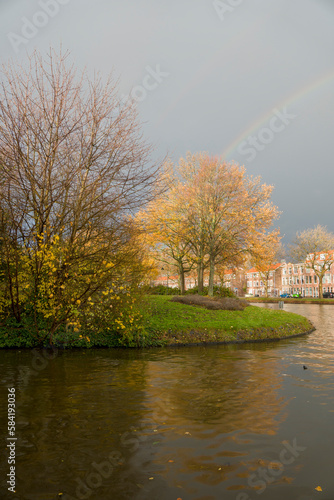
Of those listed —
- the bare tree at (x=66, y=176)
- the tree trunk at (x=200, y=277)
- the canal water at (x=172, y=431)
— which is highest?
the bare tree at (x=66, y=176)

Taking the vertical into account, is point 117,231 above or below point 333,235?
below

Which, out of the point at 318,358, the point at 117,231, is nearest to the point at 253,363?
the point at 318,358

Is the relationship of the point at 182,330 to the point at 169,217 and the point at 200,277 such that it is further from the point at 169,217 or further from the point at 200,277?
the point at 200,277

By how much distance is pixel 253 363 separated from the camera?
1350cm

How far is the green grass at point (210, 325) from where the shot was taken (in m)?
18.5

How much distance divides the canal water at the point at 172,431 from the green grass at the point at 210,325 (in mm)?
5251

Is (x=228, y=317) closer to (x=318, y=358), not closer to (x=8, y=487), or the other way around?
(x=318, y=358)

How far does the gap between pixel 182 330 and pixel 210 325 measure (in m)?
1.83

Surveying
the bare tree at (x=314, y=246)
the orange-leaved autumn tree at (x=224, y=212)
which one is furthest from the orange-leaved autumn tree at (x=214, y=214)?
the bare tree at (x=314, y=246)

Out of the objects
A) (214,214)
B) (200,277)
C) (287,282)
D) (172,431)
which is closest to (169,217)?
(214,214)

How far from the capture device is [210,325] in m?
19.9

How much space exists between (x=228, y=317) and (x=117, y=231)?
9833mm

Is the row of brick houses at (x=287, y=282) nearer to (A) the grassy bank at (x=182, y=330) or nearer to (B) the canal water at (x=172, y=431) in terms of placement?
(A) the grassy bank at (x=182, y=330)

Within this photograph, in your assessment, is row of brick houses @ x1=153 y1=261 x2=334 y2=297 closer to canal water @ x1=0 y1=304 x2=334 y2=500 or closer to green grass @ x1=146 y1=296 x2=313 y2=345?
green grass @ x1=146 y1=296 x2=313 y2=345
